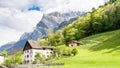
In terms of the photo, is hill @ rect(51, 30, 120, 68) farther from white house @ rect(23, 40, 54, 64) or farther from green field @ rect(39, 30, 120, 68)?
white house @ rect(23, 40, 54, 64)

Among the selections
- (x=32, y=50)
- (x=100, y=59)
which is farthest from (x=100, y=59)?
(x=32, y=50)

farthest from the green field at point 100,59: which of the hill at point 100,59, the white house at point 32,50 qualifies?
the white house at point 32,50

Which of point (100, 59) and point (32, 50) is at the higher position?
point (32, 50)

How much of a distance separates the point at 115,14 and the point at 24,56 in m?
66.7

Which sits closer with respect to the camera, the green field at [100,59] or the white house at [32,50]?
the green field at [100,59]

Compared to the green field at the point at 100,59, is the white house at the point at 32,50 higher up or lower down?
higher up

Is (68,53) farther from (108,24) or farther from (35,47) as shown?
(108,24)

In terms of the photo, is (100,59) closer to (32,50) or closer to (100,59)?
(100,59)

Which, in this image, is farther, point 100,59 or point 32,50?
point 32,50

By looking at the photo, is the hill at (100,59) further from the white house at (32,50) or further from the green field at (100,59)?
the white house at (32,50)

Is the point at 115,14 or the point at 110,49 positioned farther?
the point at 115,14

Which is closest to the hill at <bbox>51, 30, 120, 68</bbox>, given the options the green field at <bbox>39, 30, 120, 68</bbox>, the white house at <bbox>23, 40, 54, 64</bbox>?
the green field at <bbox>39, 30, 120, 68</bbox>

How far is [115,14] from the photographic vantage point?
635 ft

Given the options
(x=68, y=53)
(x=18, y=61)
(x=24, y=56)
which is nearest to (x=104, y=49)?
(x=68, y=53)
